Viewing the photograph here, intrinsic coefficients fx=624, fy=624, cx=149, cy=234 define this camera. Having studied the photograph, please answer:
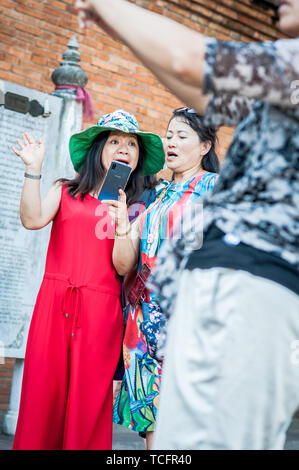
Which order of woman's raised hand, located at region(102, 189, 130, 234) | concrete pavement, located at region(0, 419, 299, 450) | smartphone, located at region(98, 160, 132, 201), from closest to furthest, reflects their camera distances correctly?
woman's raised hand, located at region(102, 189, 130, 234) → smartphone, located at region(98, 160, 132, 201) → concrete pavement, located at region(0, 419, 299, 450)

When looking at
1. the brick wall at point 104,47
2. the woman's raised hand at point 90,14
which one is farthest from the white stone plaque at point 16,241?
the woman's raised hand at point 90,14

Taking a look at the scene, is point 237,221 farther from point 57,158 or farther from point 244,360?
point 57,158

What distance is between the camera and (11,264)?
14.8ft

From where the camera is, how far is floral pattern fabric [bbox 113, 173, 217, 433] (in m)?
3.03

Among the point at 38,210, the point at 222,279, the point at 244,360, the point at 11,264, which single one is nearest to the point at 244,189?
the point at 222,279

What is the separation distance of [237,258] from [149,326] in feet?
5.47

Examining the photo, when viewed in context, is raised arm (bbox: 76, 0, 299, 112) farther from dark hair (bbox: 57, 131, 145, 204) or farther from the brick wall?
the brick wall

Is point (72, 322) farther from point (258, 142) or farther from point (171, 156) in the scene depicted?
point (258, 142)

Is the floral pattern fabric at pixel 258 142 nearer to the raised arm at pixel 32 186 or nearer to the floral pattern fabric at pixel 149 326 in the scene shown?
the floral pattern fabric at pixel 149 326

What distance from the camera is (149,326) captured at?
9.97 feet

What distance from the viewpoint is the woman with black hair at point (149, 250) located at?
3033 millimetres

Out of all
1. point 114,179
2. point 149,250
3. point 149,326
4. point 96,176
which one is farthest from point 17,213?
point 149,326

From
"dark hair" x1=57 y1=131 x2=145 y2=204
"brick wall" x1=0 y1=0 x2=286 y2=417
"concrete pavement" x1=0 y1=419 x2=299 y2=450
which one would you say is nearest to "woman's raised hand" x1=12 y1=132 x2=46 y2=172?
"dark hair" x1=57 y1=131 x2=145 y2=204
